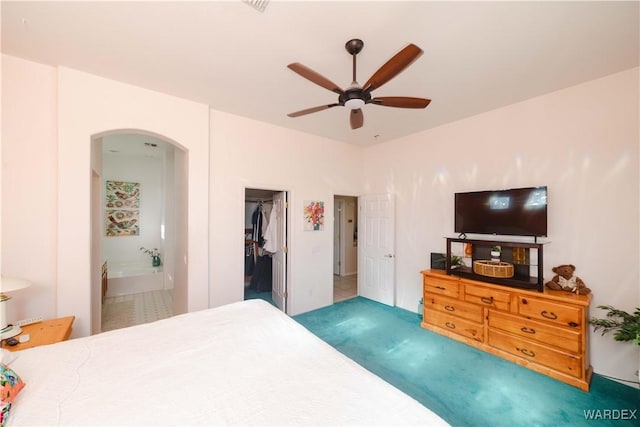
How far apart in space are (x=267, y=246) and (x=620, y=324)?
4.22 meters

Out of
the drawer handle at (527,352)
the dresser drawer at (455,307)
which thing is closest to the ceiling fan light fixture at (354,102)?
the dresser drawer at (455,307)

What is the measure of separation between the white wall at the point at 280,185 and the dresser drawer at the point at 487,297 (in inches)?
82.4

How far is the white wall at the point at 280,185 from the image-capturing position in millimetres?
3154

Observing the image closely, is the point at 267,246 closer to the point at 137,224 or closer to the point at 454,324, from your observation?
the point at 454,324

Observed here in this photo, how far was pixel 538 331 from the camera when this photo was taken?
7.91ft

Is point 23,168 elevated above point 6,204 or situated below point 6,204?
above

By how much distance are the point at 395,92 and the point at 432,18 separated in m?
0.94

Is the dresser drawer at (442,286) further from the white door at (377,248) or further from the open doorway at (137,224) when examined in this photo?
the open doorway at (137,224)

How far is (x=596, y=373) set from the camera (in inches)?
94.0

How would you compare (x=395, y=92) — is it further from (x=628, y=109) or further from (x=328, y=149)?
(x=628, y=109)

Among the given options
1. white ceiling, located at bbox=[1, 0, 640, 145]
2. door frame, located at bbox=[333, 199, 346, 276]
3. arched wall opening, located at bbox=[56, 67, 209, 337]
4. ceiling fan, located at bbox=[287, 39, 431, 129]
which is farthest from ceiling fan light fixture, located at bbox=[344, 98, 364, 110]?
door frame, located at bbox=[333, 199, 346, 276]

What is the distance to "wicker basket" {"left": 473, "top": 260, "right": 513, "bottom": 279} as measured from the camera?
2719mm

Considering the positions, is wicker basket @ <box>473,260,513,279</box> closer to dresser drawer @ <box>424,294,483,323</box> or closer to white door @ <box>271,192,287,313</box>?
dresser drawer @ <box>424,294,483,323</box>

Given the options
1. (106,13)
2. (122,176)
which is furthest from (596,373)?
(122,176)
